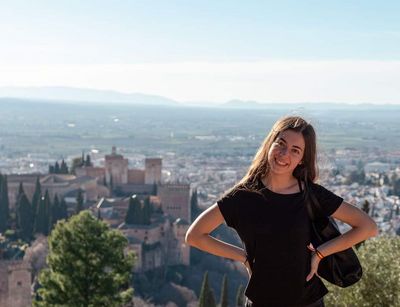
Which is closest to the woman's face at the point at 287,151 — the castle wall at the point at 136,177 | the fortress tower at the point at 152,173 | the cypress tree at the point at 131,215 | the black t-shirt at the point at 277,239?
the black t-shirt at the point at 277,239

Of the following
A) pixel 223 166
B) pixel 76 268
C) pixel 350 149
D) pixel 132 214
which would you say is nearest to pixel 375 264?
pixel 76 268

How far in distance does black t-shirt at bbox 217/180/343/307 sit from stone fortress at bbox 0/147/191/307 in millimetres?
23288

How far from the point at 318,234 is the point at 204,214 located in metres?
0.62

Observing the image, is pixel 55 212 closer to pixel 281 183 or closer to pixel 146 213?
pixel 146 213

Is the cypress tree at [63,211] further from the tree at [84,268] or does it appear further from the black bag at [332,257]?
the black bag at [332,257]

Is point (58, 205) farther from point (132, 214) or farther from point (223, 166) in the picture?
point (223, 166)

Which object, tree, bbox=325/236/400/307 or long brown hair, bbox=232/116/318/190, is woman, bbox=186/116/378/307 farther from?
tree, bbox=325/236/400/307

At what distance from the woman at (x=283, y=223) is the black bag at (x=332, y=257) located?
0.04 meters

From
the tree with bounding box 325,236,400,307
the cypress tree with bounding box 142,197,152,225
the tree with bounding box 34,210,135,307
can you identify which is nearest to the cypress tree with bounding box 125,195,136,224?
the cypress tree with bounding box 142,197,152,225

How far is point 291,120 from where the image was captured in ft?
12.2

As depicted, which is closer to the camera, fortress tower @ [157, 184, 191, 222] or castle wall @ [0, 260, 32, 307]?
castle wall @ [0, 260, 32, 307]

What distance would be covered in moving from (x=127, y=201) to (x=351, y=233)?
4267 cm

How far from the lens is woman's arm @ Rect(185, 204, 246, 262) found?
367 centimetres

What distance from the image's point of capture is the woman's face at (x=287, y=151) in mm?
3682
